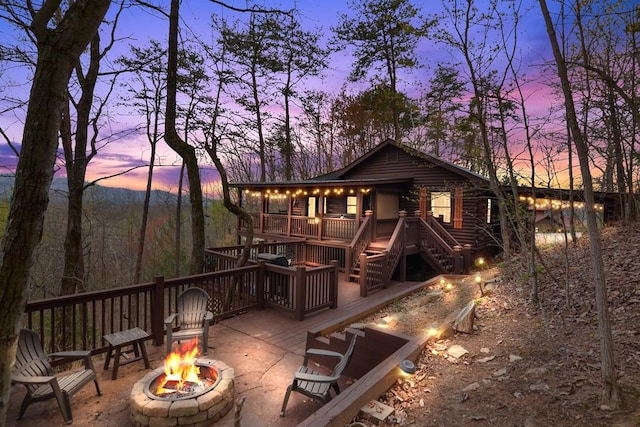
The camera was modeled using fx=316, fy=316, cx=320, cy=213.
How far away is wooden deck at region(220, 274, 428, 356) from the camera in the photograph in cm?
565

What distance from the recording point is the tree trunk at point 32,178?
1.71m

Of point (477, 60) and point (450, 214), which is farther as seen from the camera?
point (450, 214)

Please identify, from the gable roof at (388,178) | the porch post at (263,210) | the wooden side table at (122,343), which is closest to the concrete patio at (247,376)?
the wooden side table at (122,343)

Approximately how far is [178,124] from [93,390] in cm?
1502

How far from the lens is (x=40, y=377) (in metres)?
3.31

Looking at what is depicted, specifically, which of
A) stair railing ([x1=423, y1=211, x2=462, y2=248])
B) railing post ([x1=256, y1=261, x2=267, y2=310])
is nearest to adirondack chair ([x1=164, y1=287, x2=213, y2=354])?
railing post ([x1=256, y1=261, x2=267, y2=310])

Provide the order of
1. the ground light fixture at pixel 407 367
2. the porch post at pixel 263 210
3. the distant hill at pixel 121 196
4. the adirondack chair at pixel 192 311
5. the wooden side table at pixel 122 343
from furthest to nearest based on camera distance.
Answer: the distant hill at pixel 121 196 → the porch post at pixel 263 210 → the adirondack chair at pixel 192 311 → the wooden side table at pixel 122 343 → the ground light fixture at pixel 407 367

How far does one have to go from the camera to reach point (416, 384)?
3846 millimetres

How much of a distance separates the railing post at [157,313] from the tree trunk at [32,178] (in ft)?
12.7

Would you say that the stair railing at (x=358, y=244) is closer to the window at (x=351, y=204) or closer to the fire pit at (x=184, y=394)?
the window at (x=351, y=204)

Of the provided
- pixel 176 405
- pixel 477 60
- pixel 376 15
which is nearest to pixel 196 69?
pixel 376 15

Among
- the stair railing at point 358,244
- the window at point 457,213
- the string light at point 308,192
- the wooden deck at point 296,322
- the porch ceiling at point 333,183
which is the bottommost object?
the wooden deck at point 296,322

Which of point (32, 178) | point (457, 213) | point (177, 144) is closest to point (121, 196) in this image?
point (177, 144)

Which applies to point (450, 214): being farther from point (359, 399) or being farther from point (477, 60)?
point (359, 399)
